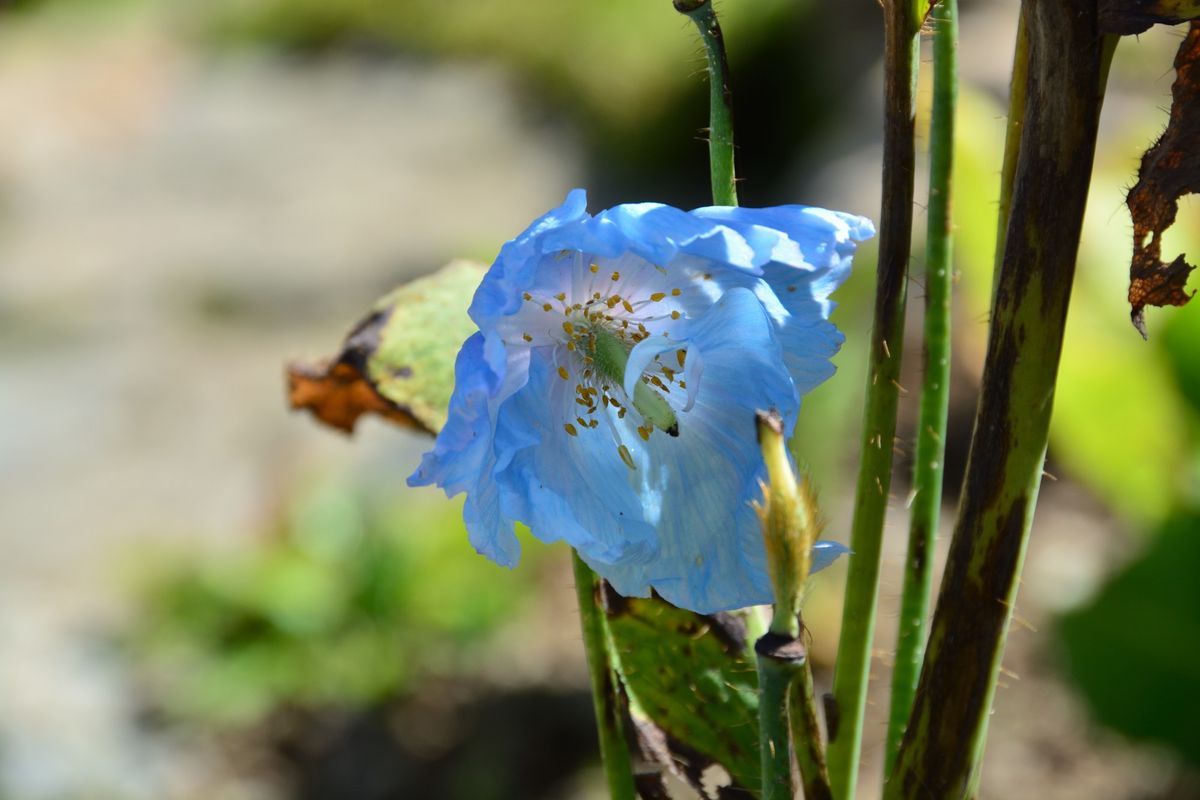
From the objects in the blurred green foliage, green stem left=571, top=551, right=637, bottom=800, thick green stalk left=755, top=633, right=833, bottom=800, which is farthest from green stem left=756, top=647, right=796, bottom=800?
the blurred green foliage

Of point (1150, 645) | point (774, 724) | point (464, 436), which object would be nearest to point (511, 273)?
point (464, 436)

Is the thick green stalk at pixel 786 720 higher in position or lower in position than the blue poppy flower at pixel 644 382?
lower

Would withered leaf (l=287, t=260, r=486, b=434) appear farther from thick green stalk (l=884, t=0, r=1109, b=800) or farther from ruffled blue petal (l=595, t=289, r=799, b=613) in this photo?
thick green stalk (l=884, t=0, r=1109, b=800)

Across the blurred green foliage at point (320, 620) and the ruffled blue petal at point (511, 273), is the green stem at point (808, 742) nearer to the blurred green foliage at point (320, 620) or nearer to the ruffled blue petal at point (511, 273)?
the ruffled blue petal at point (511, 273)

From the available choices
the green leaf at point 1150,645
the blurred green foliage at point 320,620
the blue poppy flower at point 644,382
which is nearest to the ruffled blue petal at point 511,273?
the blue poppy flower at point 644,382

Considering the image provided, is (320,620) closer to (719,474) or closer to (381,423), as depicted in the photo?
(381,423)
